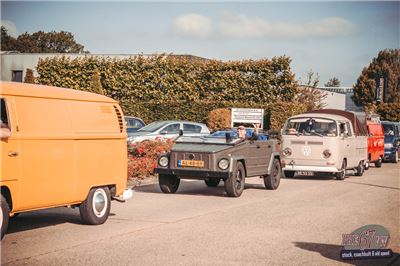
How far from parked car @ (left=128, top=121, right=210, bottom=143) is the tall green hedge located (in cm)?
936

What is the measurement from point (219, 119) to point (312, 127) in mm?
13393

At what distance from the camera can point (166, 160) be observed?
15453 mm

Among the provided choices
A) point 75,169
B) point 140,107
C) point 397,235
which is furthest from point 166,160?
point 140,107

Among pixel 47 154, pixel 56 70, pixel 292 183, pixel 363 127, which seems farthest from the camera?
pixel 56 70

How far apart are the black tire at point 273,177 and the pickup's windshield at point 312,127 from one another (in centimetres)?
393

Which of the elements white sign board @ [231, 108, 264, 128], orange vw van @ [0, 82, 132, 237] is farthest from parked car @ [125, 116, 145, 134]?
orange vw van @ [0, 82, 132, 237]

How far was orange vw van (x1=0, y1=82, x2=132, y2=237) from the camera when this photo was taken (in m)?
8.88

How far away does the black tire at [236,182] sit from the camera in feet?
49.0

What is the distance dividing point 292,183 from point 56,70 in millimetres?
24832

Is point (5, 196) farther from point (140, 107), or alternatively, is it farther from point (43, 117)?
point (140, 107)

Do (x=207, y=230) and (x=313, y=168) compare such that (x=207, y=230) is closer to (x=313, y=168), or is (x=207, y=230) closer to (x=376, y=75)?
(x=313, y=168)

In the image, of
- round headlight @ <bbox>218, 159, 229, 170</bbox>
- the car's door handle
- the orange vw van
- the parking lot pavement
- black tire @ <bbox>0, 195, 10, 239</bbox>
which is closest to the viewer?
the parking lot pavement

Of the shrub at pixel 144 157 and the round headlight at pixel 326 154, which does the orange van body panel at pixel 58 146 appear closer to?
the shrub at pixel 144 157

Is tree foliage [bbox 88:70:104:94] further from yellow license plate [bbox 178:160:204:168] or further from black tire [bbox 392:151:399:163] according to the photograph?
yellow license plate [bbox 178:160:204:168]
